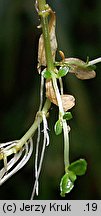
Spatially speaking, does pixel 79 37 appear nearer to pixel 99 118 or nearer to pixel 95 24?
pixel 95 24

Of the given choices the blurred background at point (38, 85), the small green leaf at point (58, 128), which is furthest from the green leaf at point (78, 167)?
the blurred background at point (38, 85)

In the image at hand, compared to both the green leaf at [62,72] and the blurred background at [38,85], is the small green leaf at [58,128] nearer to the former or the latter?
the green leaf at [62,72]

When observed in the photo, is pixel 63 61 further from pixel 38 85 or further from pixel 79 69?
pixel 38 85

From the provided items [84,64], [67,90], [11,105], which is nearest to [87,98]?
[67,90]

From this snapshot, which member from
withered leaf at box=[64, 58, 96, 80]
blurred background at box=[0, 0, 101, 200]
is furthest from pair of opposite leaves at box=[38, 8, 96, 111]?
blurred background at box=[0, 0, 101, 200]

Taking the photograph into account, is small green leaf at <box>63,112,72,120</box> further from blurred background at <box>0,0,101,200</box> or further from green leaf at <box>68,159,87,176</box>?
blurred background at <box>0,0,101,200</box>
